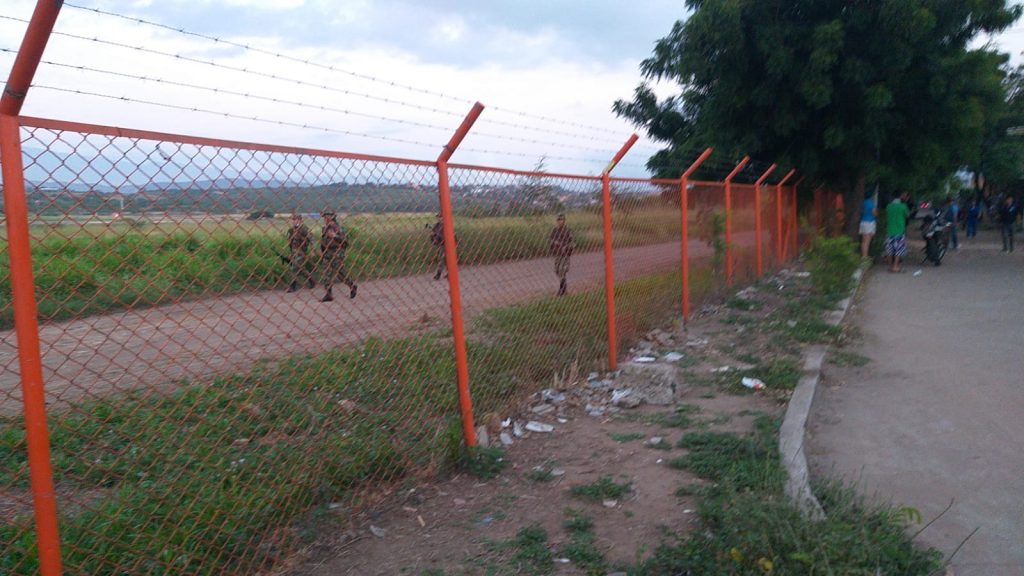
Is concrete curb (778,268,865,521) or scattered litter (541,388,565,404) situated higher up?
scattered litter (541,388,565,404)

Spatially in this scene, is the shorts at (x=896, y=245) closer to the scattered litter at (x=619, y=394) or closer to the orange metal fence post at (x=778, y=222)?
the orange metal fence post at (x=778, y=222)

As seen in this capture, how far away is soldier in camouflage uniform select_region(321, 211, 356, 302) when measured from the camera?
355 centimetres

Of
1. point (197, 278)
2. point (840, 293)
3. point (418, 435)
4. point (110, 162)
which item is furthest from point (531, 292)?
point (840, 293)

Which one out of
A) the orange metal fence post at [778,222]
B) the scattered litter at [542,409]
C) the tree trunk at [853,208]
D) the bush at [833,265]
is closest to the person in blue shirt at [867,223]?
the tree trunk at [853,208]

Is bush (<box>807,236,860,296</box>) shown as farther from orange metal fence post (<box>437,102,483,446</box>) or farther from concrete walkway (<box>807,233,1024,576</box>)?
orange metal fence post (<box>437,102,483,446</box>)

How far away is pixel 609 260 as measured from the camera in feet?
22.1

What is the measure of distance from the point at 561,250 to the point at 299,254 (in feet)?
10.2

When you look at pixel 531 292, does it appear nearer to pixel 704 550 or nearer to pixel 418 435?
pixel 418 435

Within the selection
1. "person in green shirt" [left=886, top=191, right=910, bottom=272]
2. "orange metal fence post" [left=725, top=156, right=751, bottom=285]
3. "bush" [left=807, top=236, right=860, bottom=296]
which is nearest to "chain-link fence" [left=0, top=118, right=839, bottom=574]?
"orange metal fence post" [left=725, top=156, right=751, bottom=285]

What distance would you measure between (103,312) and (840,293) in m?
10.3

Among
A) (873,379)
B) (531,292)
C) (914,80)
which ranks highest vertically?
(914,80)

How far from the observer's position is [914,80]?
48.9ft

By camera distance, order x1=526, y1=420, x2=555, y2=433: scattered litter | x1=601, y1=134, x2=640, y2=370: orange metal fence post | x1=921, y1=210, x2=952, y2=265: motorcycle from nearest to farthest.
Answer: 1. x1=526, y1=420, x2=555, y2=433: scattered litter
2. x1=601, y1=134, x2=640, y2=370: orange metal fence post
3. x1=921, y1=210, x2=952, y2=265: motorcycle

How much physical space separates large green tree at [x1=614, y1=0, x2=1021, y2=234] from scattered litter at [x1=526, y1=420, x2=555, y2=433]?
36.7ft
